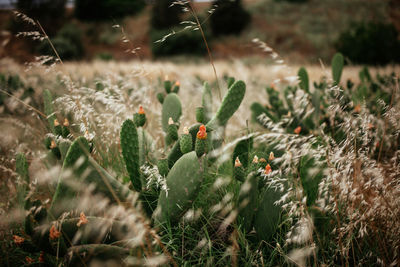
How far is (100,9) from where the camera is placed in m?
19.7

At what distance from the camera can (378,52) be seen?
9.81m

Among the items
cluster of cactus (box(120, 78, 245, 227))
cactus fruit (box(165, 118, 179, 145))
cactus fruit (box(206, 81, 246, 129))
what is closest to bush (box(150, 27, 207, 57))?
cactus fruit (box(206, 81, 246, 129))

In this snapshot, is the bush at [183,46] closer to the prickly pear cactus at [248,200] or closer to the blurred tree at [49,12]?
the blurred tree at [49,12]

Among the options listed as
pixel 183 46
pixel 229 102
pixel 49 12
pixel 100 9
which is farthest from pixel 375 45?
pixel 49 12

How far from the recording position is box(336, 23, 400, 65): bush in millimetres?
9656

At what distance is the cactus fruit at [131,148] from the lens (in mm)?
1185

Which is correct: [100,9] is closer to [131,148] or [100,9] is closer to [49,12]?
[49,12]

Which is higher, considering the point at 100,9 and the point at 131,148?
the point at 100,9

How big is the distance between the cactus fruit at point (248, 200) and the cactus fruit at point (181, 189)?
0.20 metres

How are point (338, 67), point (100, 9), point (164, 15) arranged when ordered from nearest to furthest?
point (338, 67) < point (164, 15) < point (100, 9)

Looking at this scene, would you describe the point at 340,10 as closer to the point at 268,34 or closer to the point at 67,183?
the point at 268,34

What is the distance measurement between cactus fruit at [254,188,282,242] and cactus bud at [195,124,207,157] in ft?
1.22

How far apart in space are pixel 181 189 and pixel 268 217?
44cm

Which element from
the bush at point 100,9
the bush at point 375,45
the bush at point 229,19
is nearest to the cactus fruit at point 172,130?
the bush at point 375,45
